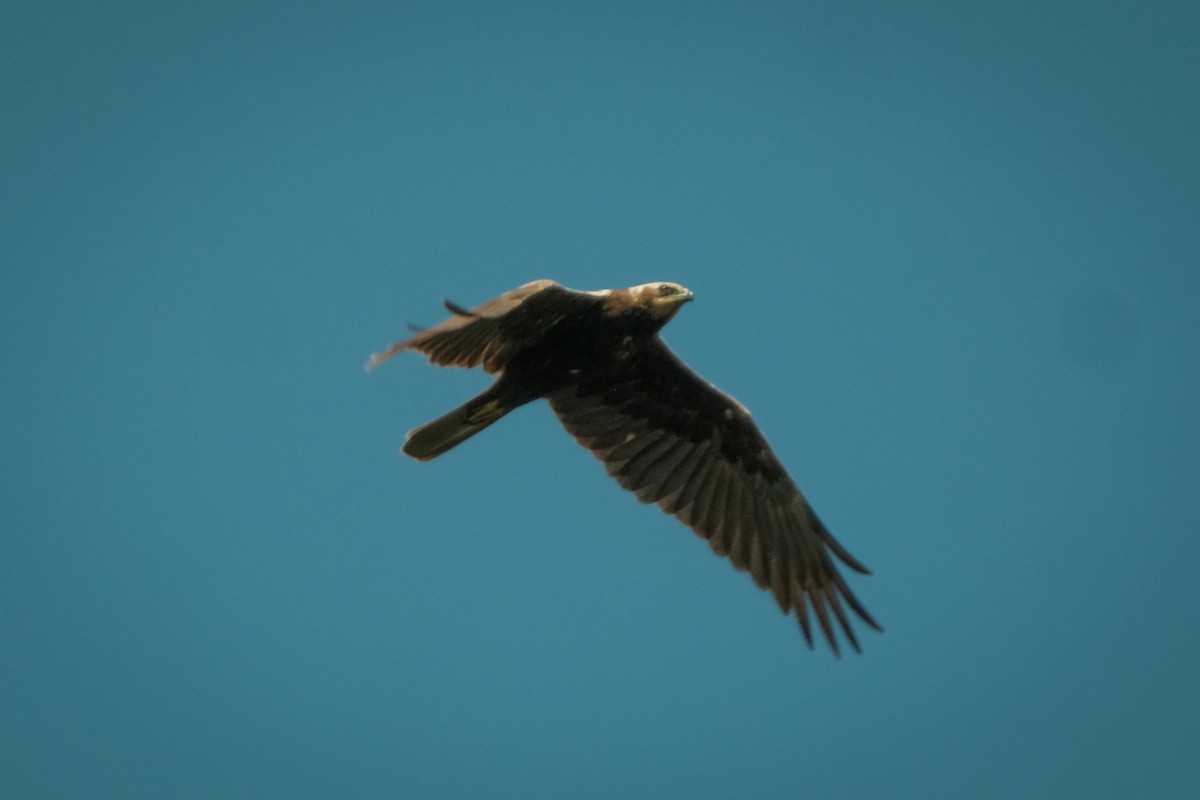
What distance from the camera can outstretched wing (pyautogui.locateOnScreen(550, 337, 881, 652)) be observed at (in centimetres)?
1059

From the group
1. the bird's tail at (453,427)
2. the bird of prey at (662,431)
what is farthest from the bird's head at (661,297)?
the bird's tail at (453,427)

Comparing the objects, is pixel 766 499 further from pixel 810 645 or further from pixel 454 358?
pixel 454 358

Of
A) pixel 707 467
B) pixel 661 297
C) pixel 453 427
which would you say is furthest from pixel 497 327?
pixel 707 467

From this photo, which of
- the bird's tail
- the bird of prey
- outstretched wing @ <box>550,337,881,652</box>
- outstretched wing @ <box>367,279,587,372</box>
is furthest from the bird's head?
the bird's tail

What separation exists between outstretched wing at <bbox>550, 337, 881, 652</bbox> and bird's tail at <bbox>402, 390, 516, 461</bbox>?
3.07 feet

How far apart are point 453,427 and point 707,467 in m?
2.27

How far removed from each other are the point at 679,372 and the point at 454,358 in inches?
80.1

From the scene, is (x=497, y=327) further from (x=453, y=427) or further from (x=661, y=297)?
(x=661, y=297)

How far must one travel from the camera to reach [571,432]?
1079 cm

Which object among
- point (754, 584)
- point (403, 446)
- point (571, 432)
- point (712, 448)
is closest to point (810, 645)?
point (754, 584)

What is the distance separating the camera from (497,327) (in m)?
9.32

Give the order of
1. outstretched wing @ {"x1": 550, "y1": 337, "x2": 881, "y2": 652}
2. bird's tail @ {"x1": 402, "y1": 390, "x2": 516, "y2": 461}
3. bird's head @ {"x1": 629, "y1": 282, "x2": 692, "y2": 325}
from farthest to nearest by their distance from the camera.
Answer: outstretched wing @ {"x1": 550, "y1": 337, "x2": 881, "y2": 652} < bird's tail @ {"x1": 402, "y1": 390, "x2": 516, "y2": 461} < bird's head @ {"x1": 629, "y1": 282, "x2": 692, "y2": 325}

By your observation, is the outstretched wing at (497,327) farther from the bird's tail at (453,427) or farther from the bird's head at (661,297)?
the bird's head at (661,297)

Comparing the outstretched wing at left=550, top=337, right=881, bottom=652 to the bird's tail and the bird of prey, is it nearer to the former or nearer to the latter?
the bird of prey
